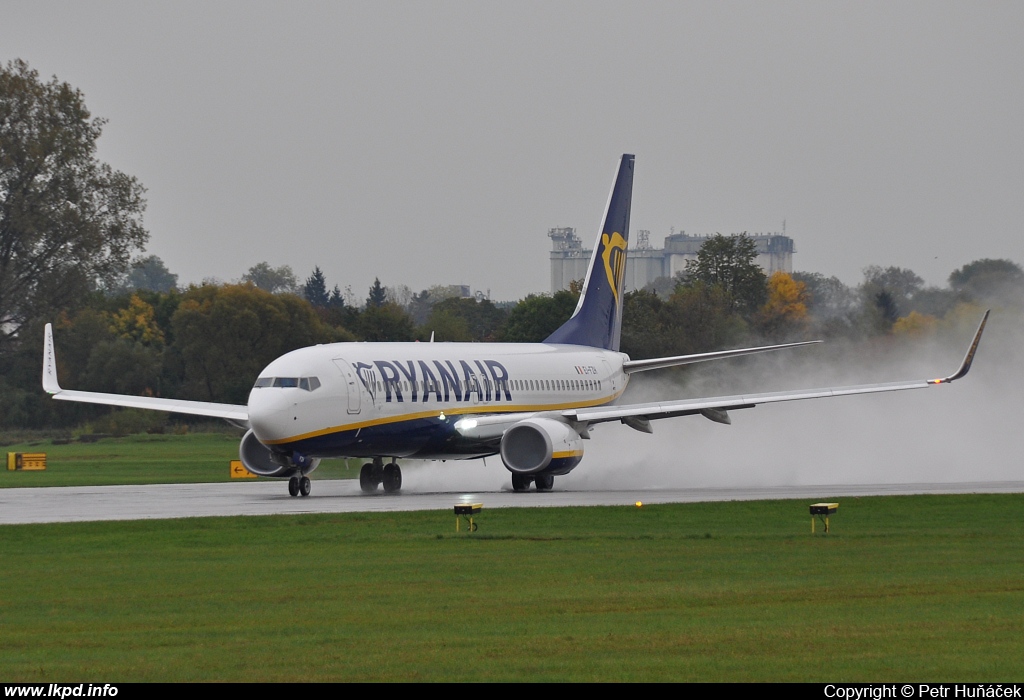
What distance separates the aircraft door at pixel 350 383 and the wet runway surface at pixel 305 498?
2.30 m

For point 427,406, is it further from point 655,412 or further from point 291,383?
point 655,412

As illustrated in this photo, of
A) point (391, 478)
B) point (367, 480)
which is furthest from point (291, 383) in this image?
point (391, 478)

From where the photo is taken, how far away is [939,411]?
161 ft

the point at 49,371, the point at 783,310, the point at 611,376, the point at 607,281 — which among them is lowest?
the point at 611,376

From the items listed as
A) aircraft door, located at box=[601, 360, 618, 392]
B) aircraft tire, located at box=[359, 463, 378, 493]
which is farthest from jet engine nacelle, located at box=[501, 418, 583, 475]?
aircraft door, located at box=[601, 360, 618, 392]

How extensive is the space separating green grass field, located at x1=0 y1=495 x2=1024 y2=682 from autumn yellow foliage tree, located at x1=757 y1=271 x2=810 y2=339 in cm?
4152

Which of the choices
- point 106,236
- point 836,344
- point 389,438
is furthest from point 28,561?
point 106,236

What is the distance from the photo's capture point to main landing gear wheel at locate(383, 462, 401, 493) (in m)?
40.7

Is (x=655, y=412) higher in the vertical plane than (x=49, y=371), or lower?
lower

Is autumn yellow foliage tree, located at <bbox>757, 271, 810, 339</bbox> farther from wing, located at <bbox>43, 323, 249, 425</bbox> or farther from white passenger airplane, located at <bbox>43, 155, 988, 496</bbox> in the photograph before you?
wing, located at <bbox>43, 323, 249, 425</bbox>

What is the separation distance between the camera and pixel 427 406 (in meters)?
39.3

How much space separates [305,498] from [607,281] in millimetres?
17280
